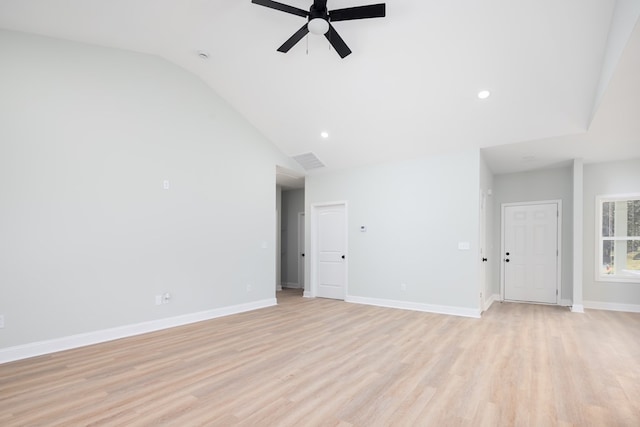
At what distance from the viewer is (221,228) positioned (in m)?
5.32

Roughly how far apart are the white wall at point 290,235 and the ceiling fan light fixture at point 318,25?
18.7 ft

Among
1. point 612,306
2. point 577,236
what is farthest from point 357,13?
point 612,306

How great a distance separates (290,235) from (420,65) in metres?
5.70

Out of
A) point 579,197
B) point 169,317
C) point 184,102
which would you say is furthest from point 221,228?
point 579,197

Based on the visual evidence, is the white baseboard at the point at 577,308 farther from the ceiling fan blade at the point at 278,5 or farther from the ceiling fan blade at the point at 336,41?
the ceiling fan blade at the point at 278,5

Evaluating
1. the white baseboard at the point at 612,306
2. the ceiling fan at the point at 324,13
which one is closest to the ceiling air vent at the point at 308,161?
the ceiling fan at the point at 324,13

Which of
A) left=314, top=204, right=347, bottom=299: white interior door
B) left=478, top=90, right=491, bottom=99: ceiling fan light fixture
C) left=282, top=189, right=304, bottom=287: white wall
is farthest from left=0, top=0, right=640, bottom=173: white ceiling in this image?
left=282, top=189, right=304, bottom=287: white wall

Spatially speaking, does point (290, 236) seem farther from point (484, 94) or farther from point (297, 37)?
point (297, 37)

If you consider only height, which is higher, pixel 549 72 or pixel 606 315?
pixel 549 72

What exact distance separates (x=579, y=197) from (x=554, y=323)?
7.68 feet

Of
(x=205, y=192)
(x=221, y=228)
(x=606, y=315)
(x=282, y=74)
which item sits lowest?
(x=606, y=315)

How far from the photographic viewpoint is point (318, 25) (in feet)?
9.78

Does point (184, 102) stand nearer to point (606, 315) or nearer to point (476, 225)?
point (476, 225)

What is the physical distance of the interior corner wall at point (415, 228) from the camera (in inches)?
209
